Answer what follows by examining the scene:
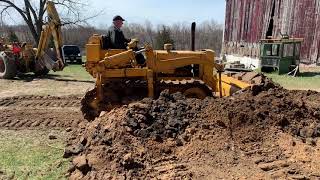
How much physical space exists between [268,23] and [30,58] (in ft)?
45.9

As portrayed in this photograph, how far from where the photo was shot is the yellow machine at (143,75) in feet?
30.5

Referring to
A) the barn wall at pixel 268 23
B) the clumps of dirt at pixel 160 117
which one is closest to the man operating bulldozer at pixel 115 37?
the clumps of dirt at pixel 160 117

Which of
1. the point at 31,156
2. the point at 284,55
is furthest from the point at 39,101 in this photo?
the point at 284,55

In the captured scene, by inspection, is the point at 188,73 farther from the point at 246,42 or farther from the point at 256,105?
the point at 246,42

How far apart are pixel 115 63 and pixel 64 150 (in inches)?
111

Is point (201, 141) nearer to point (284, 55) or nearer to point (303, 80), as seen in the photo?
point (303, 80)

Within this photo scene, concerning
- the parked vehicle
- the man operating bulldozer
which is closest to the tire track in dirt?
the man operating bulldozer

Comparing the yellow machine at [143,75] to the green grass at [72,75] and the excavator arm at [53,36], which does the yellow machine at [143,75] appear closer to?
the excavator arm at [53,36]

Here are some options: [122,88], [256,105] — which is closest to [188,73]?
[122,88]

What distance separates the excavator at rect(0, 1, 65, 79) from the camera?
16122 millimetres

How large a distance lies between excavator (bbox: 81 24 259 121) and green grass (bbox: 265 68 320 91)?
7.05m

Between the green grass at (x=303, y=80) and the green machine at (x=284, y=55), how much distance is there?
51cm

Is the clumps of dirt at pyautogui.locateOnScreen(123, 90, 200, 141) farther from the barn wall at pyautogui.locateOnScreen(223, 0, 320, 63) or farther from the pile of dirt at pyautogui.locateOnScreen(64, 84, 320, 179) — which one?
the barn wall at pyautogui.locateOnScreen(223, 0, 320, 63)

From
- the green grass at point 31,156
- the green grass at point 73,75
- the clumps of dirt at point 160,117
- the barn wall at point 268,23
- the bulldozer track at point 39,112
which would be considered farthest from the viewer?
the barn wall at point 268,23
